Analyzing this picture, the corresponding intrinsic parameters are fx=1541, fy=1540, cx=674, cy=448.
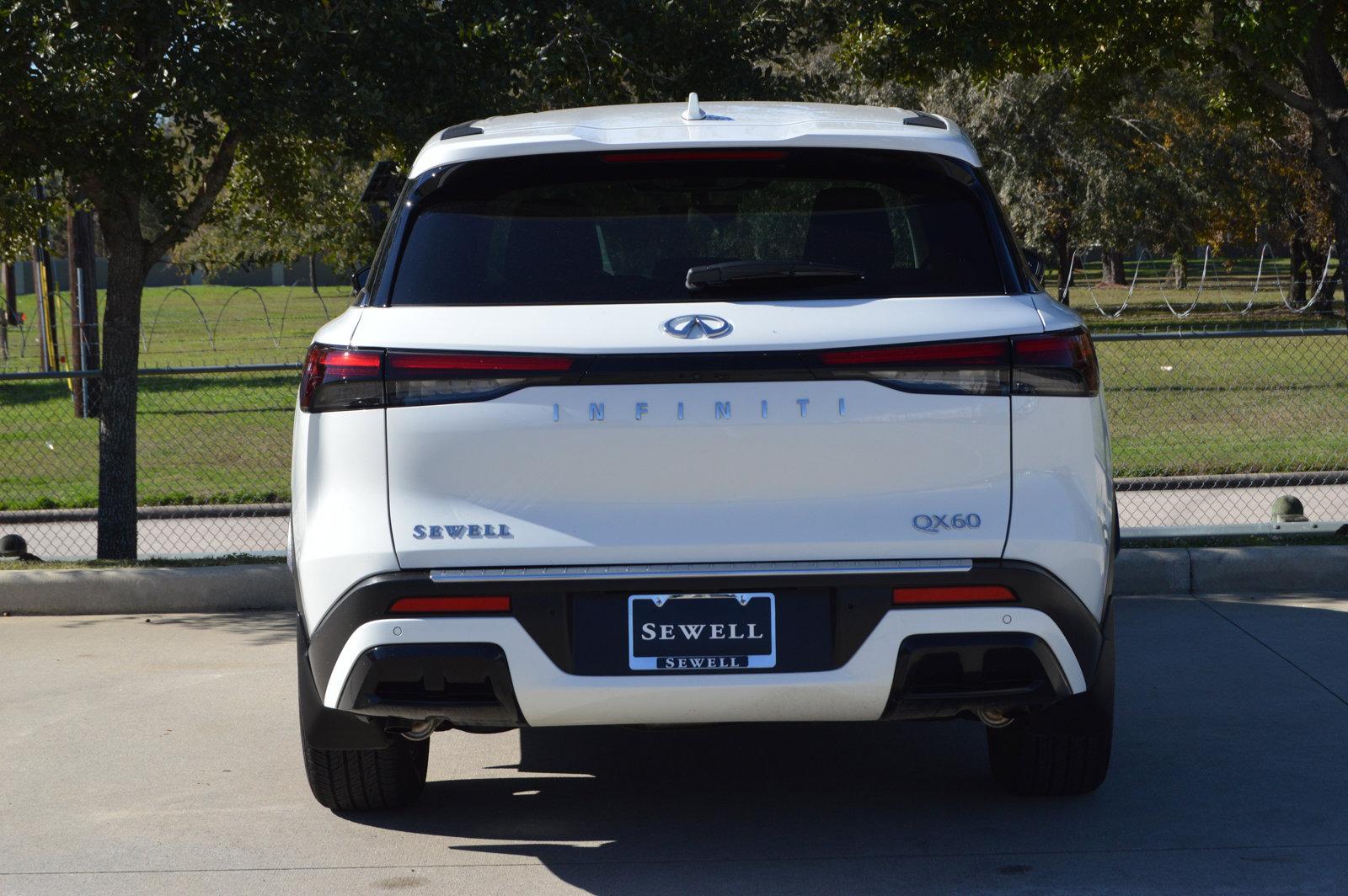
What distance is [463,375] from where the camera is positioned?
3648mm

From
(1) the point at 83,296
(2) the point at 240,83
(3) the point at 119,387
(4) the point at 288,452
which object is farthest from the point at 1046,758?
(1) the point at 83,296

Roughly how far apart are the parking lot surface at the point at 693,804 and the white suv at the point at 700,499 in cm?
58

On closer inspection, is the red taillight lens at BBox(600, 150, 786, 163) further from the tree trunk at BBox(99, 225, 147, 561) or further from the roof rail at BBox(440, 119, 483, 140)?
the tree trunk at BBox(99, 225, 147, 561)

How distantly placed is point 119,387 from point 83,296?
10461 millimetres

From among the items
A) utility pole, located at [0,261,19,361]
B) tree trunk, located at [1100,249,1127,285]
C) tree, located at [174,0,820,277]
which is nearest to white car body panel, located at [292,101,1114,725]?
tree, located at [174,0,820,277]

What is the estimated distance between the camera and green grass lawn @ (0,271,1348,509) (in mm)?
12258

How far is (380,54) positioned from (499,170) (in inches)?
171

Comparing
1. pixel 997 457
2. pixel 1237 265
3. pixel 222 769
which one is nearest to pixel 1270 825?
pixel 997 457

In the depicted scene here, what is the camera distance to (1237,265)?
234ft

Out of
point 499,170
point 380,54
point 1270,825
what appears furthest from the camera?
point 380,54

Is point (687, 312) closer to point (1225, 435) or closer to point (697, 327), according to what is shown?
point (697, 327)

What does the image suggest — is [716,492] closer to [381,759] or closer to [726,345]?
[726,345]

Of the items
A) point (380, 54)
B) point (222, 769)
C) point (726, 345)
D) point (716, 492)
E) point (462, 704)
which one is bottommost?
point (222, 769)

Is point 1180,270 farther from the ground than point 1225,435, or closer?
farther from the ground
